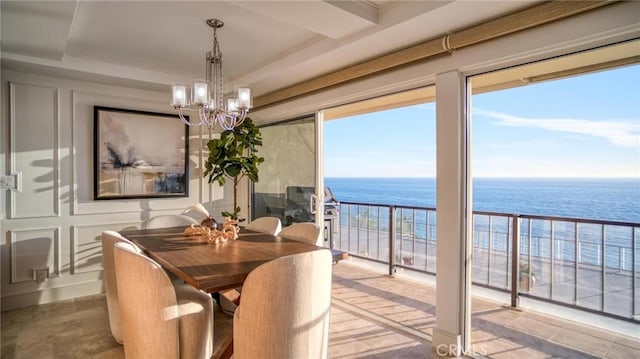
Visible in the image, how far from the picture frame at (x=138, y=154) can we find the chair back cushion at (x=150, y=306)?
256 centimetres

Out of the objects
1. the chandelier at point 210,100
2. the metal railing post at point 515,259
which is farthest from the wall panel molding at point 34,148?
the metal railing post at point 515,259

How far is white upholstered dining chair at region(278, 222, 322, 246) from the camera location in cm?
270

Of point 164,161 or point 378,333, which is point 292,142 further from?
point 378,333

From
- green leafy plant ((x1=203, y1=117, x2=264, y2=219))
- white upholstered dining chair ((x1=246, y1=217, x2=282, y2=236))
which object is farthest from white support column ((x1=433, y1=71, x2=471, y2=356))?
green leafy plant ((x1=203, y1=117, x2=264, y2=219))

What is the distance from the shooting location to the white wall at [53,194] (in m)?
3.40

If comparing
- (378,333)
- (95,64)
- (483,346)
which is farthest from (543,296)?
(95,64)

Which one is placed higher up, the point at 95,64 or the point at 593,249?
the point at 95,64

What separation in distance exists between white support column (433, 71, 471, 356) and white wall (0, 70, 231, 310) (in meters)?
3.53

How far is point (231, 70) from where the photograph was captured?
151 inches

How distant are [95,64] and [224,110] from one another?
1.80 metres

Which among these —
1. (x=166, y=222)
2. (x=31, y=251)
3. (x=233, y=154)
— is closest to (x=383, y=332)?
(x=166, y=222)

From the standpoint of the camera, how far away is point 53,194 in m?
3.65

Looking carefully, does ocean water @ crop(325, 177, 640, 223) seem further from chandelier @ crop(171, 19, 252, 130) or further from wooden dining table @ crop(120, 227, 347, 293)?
chandelier @ crop(171, 19, 252, 130)

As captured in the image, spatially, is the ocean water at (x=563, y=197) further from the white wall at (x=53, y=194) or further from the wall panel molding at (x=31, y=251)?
the wall panel molding at (x=31, y=251)
